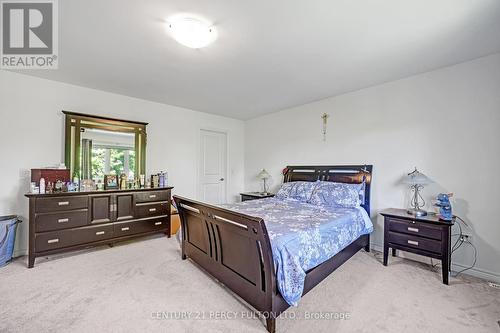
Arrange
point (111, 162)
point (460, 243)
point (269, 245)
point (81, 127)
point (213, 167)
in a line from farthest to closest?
point (213, 167) < point (111, 162) < point (81, 127) < point (460, 243) < point (269, 245)

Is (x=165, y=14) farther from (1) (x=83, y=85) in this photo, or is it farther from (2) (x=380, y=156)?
(2) (x=380, y=156)

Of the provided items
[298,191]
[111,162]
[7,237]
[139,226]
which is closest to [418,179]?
Result: [298,191]

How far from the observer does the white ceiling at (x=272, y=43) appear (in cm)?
177

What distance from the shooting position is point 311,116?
427 cm

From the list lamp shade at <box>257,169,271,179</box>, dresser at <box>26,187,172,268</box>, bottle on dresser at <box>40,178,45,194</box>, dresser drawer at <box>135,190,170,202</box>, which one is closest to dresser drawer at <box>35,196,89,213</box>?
dresser at <box>26,187,172,268</box>

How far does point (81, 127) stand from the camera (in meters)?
3.40

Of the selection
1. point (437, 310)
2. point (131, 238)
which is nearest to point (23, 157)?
point (131, 238)

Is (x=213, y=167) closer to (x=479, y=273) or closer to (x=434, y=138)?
(x=434, y=138)

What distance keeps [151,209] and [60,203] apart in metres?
1.19

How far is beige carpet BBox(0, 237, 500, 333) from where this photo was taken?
1.71 metres

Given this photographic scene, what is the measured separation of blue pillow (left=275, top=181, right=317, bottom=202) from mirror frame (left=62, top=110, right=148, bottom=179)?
265 centimetres

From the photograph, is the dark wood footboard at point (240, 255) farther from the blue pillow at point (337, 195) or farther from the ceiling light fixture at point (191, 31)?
the ceiling light fixture at point (191, 31)

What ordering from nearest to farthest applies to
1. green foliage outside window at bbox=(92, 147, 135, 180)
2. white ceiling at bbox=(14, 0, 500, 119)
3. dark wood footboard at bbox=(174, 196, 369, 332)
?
dark wood footboard at bbox=(174, 196, 369, 332) < white ceiling at bbox=(14, 0, 500, 119) < green foliage outside window at bbox=(92, 147, 135, 180)

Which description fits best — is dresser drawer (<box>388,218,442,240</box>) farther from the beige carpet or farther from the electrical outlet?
the electrical outlet
